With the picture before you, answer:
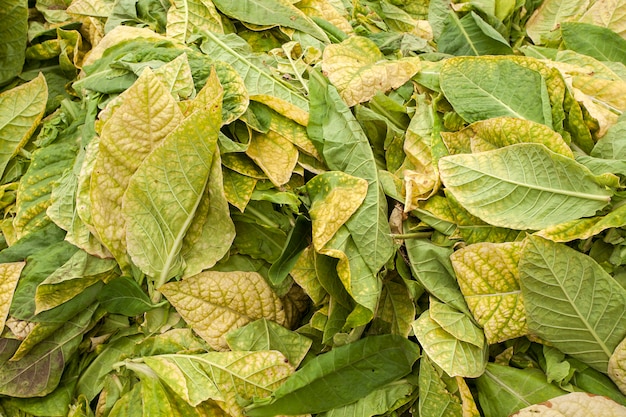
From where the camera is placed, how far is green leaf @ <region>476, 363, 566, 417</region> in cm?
79

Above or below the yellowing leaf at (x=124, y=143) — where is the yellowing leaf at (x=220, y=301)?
below

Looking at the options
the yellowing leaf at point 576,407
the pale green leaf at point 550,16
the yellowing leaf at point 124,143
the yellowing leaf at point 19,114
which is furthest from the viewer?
the pale green leaf at point 550,16

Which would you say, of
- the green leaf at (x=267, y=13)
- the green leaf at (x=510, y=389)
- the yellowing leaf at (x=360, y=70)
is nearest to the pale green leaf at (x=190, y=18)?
the green leaf at (x=267, y=13)

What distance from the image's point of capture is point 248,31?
1.16 meters

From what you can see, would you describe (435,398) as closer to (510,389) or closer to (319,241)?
(510,389)

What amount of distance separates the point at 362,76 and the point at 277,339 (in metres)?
0.48

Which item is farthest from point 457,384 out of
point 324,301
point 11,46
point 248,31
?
point 11,46

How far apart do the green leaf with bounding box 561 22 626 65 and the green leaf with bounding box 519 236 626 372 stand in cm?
52

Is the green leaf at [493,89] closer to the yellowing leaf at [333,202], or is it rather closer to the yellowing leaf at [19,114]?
the yellowing leaf at [333,202]

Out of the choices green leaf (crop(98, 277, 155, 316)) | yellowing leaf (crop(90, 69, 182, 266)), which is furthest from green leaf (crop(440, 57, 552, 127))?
green leaf (crop(98, 277, 155, 316))

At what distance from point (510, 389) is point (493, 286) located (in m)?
0.15

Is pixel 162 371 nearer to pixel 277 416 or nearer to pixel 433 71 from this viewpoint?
pixel 277 416

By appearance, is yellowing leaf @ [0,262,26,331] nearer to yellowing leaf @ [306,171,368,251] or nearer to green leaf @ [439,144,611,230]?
yellowing leaf @ [306,171,368,251]

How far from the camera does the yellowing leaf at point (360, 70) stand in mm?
1003
